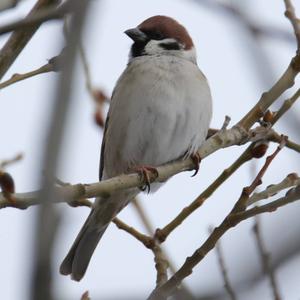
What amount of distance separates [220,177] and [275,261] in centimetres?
152

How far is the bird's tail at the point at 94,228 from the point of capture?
3.75 m

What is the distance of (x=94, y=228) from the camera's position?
156 inches

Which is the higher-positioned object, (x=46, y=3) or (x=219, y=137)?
(x=46, y=3)

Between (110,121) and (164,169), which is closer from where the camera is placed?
(164,169)

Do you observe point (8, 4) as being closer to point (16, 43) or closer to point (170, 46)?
point (16, 43)

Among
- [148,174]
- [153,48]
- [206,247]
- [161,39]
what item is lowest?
[206,247]

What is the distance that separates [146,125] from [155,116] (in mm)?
78

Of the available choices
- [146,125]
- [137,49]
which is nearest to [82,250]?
[146,125]

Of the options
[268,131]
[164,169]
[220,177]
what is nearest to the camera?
[220,177]

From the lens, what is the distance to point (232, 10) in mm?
1504

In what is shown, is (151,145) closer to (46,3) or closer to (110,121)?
(110,121)

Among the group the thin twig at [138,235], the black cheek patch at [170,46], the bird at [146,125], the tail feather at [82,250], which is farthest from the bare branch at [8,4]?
the black cheek patch at [170,46]

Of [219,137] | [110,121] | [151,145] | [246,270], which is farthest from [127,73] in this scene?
[246,270]

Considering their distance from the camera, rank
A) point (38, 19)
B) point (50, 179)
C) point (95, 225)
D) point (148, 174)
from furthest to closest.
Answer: point (95, 225), point (148, 174), point (38, 19), point (50, 179)
